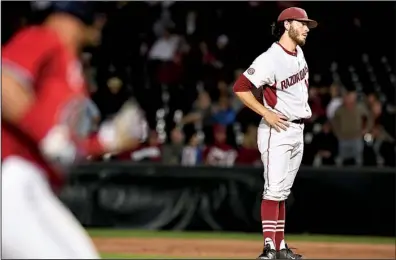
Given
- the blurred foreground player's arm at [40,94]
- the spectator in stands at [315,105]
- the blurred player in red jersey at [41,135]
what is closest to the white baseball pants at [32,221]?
the blurred player in red jersey at [41,135]

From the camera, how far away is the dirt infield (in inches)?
419

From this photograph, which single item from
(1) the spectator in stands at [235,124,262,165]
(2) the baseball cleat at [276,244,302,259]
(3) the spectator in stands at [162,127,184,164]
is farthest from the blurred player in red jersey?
(3) the spectator in stands at [162,127,184,164]

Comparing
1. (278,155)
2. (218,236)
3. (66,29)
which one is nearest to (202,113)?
(218,236)

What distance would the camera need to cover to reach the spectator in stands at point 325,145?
14.2 metres

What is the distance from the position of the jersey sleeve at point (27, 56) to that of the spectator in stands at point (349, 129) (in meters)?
10.2

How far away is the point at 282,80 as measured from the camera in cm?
780

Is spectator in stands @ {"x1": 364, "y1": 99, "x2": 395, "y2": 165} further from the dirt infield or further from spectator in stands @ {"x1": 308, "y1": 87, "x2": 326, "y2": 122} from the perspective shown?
the dirt infield

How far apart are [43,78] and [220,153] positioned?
32.5 ft

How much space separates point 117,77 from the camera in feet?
54.7

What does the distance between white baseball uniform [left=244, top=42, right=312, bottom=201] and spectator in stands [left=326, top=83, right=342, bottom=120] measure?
6.53 metres

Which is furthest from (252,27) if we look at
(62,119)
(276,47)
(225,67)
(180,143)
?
(62,119)

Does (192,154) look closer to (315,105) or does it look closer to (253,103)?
(315,105)

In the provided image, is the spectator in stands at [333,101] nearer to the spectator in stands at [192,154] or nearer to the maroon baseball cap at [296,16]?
the spectator in stands at [192,154]

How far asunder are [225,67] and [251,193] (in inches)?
144
